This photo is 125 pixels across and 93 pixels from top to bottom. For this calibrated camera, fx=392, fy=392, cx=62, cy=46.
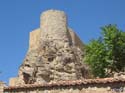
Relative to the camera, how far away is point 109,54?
3741 cm

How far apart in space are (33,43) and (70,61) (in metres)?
7.47

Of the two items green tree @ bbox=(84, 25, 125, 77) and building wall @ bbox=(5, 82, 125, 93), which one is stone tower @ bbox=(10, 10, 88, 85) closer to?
green tree @ bbox=(84, 25, 125, 77)

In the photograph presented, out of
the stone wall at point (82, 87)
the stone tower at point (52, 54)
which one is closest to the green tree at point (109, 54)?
the stone tower at point (52, 54)

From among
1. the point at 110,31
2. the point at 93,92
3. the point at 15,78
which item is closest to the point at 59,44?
the point at 15,78

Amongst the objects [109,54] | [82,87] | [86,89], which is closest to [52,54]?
[109,54]

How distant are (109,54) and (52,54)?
36.8 feet

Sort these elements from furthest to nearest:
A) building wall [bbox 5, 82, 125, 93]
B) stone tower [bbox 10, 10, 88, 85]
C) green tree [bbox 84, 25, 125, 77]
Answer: stone tower [bbox 10, 10, 88, 85] < green tree [bbox 84, 25, 125, 77] < building wall [bbox 5, 82, 125, 93]

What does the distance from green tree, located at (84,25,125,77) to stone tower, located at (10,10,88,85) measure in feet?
25.5

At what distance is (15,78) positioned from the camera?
165 ft

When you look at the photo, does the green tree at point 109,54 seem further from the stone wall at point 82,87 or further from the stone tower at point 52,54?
the stone wall at point 82,87

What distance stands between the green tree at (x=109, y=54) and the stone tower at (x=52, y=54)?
7774mm

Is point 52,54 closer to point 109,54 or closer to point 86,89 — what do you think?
point 109,54

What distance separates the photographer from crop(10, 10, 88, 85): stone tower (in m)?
45.4

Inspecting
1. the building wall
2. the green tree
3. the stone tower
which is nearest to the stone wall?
the building wall
